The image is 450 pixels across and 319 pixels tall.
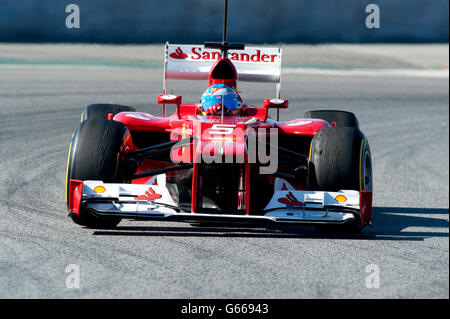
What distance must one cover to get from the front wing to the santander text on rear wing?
2914 mm

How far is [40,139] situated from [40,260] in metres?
6.84

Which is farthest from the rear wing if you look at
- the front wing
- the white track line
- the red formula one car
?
the white track line

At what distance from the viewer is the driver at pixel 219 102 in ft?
31.4

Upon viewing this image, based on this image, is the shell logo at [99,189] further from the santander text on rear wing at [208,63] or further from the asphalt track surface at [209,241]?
the santander text on rear wing at [208,63]

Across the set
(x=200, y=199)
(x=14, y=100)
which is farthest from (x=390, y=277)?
(x=14, y=100)

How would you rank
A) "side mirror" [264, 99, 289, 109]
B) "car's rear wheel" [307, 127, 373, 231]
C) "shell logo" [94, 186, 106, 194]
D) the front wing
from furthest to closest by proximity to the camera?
"side mirror" [264, 99, 289, 109] → "car's rear wheel" [307, 127, 373, 231] → "shell logo" [94, 186, 106, 194] → the front wing

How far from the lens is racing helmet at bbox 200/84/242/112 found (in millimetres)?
9594

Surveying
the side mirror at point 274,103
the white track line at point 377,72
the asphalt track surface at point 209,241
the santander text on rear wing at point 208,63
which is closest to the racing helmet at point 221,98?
the side mirror at point 274,103

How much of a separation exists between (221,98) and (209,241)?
2.32m

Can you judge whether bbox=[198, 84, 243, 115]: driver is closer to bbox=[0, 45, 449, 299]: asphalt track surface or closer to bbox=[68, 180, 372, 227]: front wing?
bbox=[0, 45, 449, 299]: asphalt track surface

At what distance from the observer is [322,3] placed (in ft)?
103

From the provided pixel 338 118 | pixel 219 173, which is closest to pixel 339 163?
pixel 219 173

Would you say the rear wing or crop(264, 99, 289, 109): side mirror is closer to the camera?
crop(264, 99, 289, 109): side mirror

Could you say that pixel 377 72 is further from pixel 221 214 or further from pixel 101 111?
pixel 221 214
